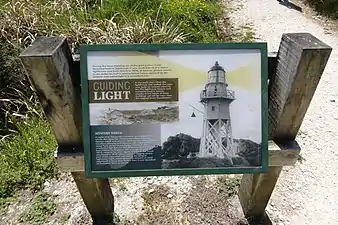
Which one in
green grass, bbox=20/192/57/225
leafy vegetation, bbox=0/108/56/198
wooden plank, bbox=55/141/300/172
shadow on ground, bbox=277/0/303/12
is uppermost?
wooden plank, bbox=55/141/300/172

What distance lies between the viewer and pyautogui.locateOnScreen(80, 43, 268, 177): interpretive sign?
1.65m

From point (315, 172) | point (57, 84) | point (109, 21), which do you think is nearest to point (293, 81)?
point (57, 84)

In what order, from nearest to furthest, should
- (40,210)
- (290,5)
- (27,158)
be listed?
(40,210) < (27,158) < (290,5)

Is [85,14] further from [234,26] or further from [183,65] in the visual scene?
[183,65]

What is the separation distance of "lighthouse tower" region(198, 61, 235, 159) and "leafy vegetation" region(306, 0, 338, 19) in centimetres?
519

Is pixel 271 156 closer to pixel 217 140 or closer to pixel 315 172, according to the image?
pixel 217 140

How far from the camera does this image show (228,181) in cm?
297

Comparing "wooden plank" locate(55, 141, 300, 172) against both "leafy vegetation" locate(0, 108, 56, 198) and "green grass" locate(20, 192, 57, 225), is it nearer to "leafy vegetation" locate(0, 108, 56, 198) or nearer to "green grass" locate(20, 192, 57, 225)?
"green grass" locate(20, 192, 57, 225)

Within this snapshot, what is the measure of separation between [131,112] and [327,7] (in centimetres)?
564

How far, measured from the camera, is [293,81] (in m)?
1.70

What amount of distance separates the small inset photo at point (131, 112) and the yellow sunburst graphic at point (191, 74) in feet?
0.36

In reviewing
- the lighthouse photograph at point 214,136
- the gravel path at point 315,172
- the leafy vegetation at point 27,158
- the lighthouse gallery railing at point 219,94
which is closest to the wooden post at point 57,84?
the lighthouse photograph at point 214,136

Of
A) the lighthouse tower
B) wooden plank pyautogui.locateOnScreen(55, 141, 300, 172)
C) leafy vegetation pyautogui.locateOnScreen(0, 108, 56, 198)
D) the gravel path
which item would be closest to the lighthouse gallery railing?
the lighthouse tower

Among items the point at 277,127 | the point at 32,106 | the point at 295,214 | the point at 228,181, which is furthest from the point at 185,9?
the point at 277,127
